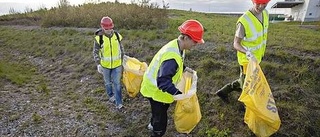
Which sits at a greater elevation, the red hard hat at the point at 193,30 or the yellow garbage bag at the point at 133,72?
the red hard hat at the point at 193,30

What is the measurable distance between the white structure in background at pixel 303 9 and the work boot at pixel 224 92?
26.9 m

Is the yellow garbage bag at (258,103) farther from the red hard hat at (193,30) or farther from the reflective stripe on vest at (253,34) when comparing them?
the red hard hat at (193,30)

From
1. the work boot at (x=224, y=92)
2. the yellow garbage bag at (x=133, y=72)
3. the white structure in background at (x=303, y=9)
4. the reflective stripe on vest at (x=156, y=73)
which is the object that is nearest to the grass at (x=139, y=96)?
the work boot at (x=224, y=92)

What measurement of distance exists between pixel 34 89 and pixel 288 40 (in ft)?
20.5

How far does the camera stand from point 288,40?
7.10m

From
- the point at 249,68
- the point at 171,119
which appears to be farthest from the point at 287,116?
the point at 171,119

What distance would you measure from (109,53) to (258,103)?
236 centimetres

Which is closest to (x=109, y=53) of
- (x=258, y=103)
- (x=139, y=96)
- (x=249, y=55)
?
(x=139, y=96)

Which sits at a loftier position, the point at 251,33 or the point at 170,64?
the point at 251,33

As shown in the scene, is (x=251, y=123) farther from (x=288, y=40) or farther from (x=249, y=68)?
(x=288, y=40)

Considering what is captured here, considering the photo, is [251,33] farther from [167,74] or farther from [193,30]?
[167,74]

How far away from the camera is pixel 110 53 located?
4.25 meters

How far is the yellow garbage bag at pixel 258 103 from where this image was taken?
2.91 meters

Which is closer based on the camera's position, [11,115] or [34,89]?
[11,115]
